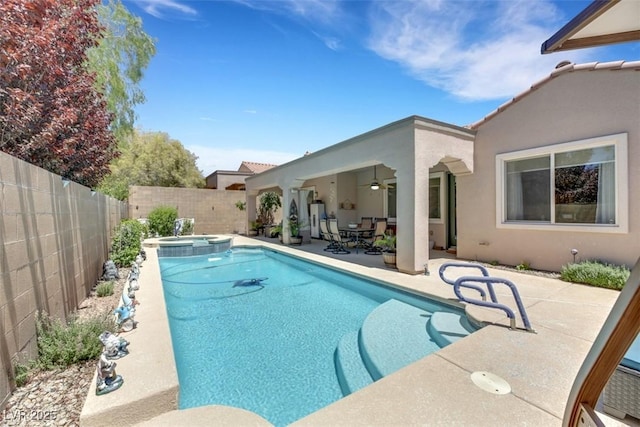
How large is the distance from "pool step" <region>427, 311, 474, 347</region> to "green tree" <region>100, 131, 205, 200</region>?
2595cm

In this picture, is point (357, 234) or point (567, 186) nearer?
point (567, 186)

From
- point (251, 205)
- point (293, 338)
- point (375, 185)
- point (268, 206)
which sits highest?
point (375, 185)

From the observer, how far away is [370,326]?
488cm

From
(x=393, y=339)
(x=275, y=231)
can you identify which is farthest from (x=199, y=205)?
(x=393, y=339)

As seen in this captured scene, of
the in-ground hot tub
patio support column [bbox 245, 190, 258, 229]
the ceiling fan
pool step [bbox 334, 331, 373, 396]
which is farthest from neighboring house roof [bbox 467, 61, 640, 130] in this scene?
patio support column [bbox 245, 190, 258, 229]

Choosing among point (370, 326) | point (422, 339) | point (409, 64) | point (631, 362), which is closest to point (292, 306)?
point (370, 326)

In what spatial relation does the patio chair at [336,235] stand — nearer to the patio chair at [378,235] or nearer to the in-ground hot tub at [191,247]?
the patio chair at [378,235]

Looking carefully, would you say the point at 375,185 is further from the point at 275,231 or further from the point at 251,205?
the point at 251,205

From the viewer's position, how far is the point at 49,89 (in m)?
5.44

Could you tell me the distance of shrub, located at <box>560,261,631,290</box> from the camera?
5.85 meters

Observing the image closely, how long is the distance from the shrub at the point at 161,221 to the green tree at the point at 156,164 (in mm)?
10294

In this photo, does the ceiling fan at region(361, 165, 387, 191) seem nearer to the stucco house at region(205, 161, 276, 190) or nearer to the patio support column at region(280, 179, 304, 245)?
the patio support column at region(280, 179, 304, 245)

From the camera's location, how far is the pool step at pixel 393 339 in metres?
3.77

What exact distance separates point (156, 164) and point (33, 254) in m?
24.8
